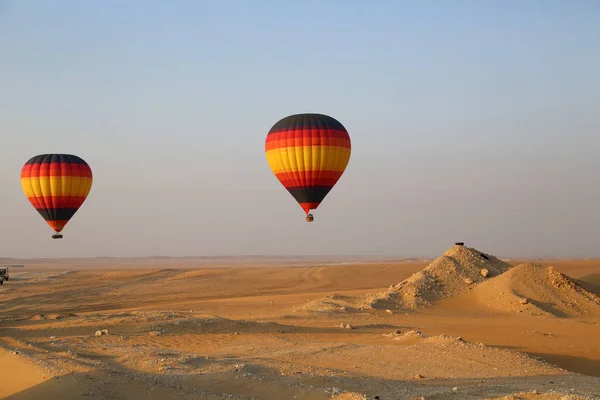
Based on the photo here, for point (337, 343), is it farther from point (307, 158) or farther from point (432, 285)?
point (432, 285)

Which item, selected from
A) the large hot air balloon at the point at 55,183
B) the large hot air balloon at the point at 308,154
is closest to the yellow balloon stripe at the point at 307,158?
the large hot air balloon at the point at 308,154

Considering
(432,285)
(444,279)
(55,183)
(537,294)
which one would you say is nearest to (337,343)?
(432,285)

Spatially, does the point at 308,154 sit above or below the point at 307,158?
above

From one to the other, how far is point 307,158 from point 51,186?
1587 centimetres

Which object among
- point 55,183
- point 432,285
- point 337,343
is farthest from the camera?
point 55,183

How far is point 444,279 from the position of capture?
32.1 meters

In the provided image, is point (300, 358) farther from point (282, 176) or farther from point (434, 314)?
point (282, 176)

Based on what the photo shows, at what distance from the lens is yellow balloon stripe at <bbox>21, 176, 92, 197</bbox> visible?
35.4m

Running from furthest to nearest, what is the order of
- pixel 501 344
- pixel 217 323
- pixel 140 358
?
pixel 217 323 < pixel 501 344 < pixel 140 358

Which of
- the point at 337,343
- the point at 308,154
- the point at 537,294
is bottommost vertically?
the point at 337,343

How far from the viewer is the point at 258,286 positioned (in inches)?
2028

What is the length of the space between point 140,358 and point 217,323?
296 inches

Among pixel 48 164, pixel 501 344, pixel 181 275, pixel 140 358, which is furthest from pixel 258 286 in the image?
pixel 140 358

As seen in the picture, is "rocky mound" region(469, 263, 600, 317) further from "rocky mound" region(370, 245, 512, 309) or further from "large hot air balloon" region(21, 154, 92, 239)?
"large hot air balloon" region(21, 154, 92, 239)
